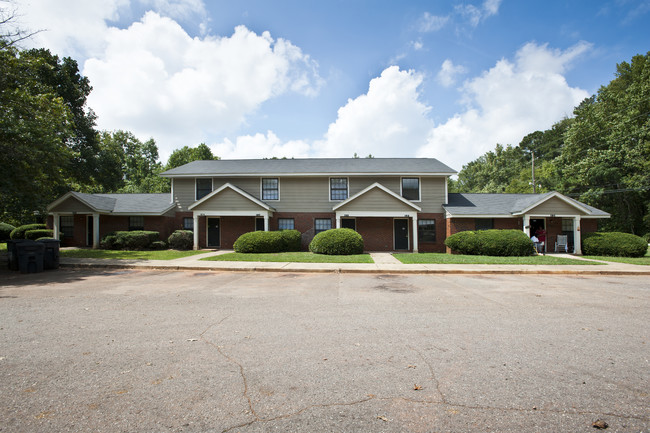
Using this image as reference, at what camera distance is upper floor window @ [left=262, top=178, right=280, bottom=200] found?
22.7 meters

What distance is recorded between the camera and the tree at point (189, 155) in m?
45.5

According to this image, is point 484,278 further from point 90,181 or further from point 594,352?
point 90,181

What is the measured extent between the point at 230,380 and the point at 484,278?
10.2 m

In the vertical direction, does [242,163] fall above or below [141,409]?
above

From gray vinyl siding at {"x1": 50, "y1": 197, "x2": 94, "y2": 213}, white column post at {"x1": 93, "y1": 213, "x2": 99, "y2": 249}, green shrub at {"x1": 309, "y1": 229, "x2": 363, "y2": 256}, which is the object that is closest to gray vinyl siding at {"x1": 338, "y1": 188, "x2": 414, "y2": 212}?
green shrub at {"x1": 309, "y1": 229, "x2": 363, "y2": 256}

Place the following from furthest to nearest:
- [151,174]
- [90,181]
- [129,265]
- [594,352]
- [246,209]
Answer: [151,174] → [90,181] → [246,209] → [129,265] → [594,352]

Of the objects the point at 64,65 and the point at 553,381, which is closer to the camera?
the point at 553,381

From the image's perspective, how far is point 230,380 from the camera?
3336 millimetres

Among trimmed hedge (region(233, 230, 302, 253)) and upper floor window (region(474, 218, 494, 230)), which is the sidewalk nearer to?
trimmed hedge (region(233, 230, 302, 253))

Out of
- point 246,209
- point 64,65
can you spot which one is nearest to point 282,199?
point 246,209

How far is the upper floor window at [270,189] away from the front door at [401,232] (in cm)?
881

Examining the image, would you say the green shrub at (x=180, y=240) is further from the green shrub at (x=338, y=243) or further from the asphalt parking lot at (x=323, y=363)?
the asphalt parking lot at (x=323, y=363)

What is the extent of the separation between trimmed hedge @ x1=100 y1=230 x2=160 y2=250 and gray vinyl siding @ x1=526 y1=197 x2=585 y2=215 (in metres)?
25.1

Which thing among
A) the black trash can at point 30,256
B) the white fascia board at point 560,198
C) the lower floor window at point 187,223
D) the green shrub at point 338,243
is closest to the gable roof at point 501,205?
the white fascia board at point 560,198
